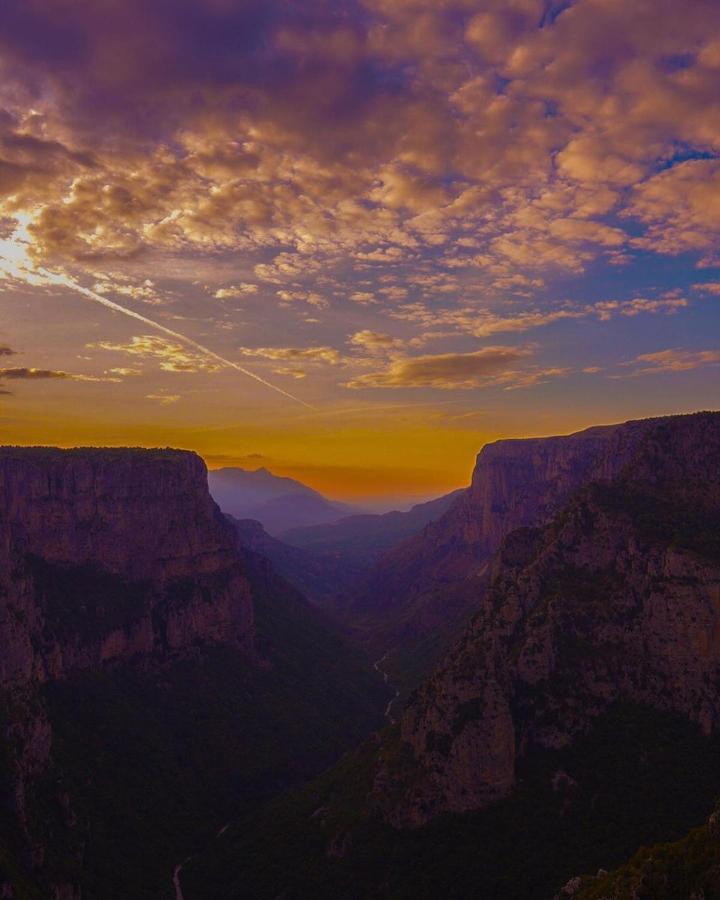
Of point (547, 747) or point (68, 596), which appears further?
point (68, 596)

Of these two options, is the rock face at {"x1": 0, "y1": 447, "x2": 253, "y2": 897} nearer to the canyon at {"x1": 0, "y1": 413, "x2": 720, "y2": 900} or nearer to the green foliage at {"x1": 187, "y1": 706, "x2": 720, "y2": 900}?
the canyon at {"x1": 0, "y1": 413, "x2": 720, "y2": 900}

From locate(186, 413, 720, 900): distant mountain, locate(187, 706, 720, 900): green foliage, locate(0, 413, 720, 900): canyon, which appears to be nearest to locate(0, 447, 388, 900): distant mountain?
locate(0, 413, 720, 900): canyon

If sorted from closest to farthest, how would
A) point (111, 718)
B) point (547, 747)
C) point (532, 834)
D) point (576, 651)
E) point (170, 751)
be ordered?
point (532, 834)
point (547, 747)
point (576, 651)
point (111, 718)
point (170, 751)

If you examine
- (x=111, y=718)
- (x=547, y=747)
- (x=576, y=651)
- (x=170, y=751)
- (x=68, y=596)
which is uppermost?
(x=576, y=651)

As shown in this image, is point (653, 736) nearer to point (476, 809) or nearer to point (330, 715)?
point (476, 809)

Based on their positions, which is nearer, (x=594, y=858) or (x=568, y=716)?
(x=594, y=858)

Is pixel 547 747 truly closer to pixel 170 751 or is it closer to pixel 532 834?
pixel 532 834

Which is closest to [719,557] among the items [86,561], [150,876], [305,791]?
[305,791]

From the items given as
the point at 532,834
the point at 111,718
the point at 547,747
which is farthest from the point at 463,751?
the point at 111,718
